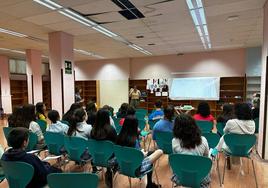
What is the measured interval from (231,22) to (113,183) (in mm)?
4579

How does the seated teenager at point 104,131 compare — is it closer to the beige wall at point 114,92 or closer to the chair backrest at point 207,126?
the chair backrest at point 207,126

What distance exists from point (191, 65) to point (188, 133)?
25.9 feet

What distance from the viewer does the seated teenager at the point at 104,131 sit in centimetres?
258

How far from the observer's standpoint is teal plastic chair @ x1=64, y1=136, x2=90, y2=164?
2.61 meters

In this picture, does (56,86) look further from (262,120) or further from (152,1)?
(262,120)

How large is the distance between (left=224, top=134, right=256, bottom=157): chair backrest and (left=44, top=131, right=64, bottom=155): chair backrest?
2409mm

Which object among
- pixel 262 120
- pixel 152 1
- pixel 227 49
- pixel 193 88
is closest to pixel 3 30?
pixel 152 1

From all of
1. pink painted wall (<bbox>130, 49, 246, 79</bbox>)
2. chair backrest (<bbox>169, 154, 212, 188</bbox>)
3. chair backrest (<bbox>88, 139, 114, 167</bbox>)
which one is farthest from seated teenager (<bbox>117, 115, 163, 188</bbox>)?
pink painted wall (<bbox>130, 49, 246, 79</bbox>)

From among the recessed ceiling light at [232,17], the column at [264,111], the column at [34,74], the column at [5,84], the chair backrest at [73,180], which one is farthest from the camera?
the column at [5,84]

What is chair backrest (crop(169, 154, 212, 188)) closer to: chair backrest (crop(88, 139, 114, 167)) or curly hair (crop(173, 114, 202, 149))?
curly hair (crop(173, 114, 202, 149))

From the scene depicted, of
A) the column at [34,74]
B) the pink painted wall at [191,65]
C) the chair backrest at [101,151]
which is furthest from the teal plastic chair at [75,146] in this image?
the pink painted wall at [191,65]

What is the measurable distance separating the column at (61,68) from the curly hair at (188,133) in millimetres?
4273

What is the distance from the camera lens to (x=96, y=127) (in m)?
2.67

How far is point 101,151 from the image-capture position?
8.21 ft
